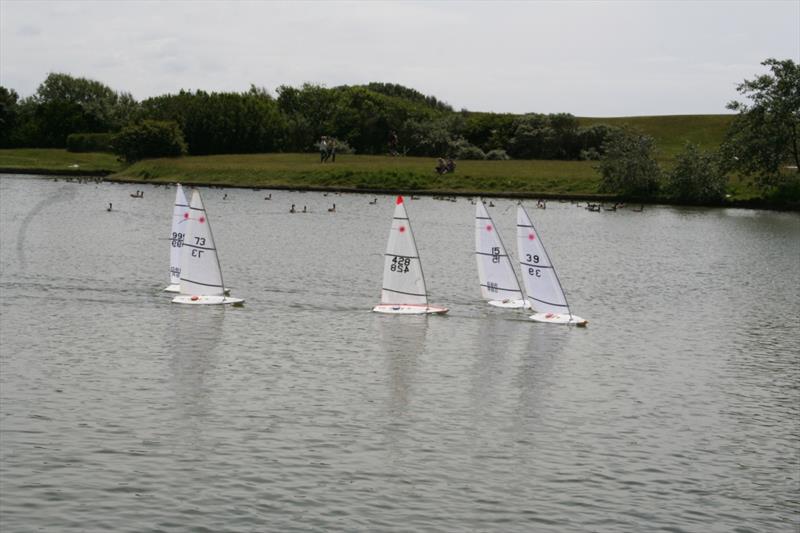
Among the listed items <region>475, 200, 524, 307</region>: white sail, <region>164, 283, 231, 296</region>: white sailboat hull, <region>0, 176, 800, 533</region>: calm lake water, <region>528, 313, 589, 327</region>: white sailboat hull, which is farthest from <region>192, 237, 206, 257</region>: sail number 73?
<region>528, 313, 589, 327</region>: white sailboat hull

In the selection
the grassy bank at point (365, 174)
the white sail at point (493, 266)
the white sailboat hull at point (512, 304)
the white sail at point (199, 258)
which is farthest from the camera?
the grassy bank at point (365, 174)

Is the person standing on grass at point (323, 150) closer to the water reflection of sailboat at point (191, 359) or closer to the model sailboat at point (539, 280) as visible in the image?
the water reflection of sailboat at point (191, 359)

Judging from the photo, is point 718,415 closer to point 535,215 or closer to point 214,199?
point 535,215

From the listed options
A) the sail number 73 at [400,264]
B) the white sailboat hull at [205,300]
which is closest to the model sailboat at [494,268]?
the sail number 73 at [400,264]

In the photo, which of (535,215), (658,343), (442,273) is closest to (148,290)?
(442,273)

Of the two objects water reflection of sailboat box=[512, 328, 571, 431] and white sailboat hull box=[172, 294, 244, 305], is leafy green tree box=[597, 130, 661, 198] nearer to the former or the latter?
water reflection of sailboat box=[512, 328, 571, 431]

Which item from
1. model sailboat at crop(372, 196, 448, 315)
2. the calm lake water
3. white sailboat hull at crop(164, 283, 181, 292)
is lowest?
the calm lake water

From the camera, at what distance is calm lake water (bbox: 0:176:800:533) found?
25.9 m

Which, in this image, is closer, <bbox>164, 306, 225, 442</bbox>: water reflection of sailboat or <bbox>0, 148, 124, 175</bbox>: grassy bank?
<bbox>164, 306, 225, 442</bbox>: water reflection of sailboat

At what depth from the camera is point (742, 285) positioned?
70438 millimetres

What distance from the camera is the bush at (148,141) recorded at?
178375 mm

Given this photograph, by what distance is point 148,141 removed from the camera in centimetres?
18038

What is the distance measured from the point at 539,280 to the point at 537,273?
636 millimetres

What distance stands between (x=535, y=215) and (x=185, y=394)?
89.1m
